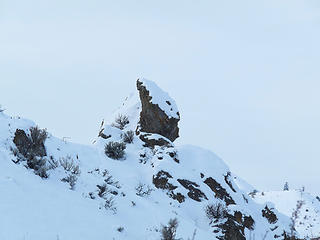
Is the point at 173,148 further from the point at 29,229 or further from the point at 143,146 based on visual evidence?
the point at 29,229

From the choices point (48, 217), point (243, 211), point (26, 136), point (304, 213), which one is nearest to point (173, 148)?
point (243, 211)

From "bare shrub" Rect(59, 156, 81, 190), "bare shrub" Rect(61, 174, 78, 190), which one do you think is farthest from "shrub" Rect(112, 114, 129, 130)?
"bare shrub" Rect(61, 174, 78, 190)

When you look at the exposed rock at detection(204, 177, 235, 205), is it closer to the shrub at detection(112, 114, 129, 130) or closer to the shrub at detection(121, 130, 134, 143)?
the shrub at detection(121, 130, 134, 143)

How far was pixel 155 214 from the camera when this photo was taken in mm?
11500

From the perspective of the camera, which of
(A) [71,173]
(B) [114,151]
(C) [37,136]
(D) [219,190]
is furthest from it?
(D) [219,190]

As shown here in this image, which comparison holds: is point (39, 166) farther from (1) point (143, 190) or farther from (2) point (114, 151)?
(2) point (114, 151)

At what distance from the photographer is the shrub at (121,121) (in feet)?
79.5

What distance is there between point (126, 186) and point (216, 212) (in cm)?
454

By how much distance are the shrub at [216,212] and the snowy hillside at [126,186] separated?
4 centimetres

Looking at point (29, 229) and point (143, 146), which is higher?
point (143, 146)

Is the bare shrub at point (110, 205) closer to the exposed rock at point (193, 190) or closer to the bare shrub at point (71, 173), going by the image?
the bare shrub at point (71, 173)

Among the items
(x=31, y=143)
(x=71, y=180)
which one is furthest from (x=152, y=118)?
(x=71, y=180)

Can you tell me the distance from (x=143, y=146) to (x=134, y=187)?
5727 millimetres

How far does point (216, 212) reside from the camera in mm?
15797
